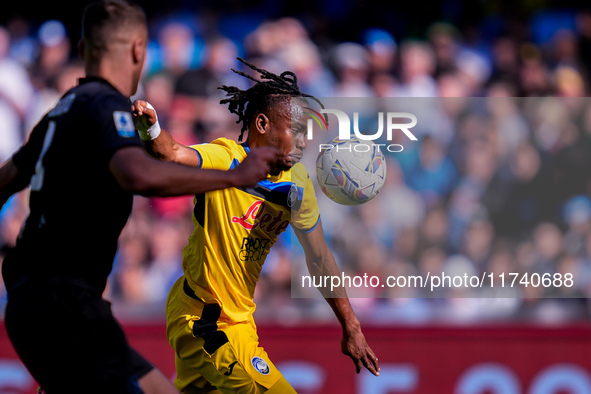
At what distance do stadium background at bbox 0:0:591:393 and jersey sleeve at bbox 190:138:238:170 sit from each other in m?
2.68

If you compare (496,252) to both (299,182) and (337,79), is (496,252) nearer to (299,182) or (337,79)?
(337,79)

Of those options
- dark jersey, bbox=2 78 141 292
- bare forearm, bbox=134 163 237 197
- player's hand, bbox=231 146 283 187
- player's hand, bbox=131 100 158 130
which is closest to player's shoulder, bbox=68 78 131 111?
dark jersey, bbox=2 78 141 292

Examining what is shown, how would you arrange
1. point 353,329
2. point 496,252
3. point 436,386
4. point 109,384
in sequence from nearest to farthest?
point 109,384
point 353,329
point 436,386
point 496,252

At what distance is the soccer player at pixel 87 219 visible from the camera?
2682mm

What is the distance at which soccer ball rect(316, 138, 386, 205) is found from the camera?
14.5ft

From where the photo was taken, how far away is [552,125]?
7539 mm

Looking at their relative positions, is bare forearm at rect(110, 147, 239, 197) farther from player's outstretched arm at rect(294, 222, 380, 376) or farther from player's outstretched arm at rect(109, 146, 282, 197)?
player's outstretched arm at rect(294, 222, 380, 376)

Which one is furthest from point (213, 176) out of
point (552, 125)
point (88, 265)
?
point (552, 125)

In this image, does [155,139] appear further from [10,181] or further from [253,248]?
[10,181]

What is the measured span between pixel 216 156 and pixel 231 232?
453 mm

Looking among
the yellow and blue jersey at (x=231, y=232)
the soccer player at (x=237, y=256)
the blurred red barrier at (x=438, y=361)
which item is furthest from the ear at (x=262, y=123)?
the blurred red barrier at (x=438, y=361)

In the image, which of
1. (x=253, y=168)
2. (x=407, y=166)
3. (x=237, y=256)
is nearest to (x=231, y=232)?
(x=237, y=256)

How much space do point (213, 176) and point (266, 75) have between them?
1.63 metres

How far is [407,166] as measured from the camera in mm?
7199
